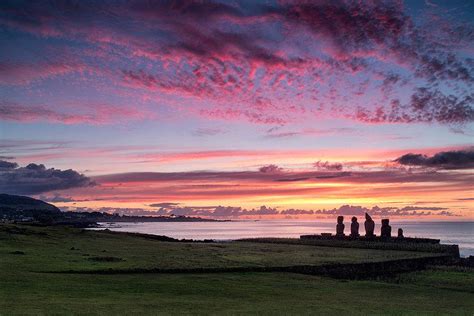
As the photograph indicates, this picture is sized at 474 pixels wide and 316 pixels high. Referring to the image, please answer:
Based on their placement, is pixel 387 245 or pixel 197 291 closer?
pixel 197 291

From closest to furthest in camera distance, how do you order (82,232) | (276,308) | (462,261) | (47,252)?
(276,308) → (47,252) → (462,261) → (82,232)

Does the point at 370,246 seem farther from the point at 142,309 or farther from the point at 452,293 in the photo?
Answer: the point at 142,309

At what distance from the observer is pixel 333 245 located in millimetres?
87562

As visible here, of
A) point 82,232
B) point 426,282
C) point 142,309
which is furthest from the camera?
point 82,232

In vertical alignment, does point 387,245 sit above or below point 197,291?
above

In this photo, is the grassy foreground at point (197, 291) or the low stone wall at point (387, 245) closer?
the grassy foreground at point (197, 291)

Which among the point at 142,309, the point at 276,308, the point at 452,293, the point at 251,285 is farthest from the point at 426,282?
the point at 142,309

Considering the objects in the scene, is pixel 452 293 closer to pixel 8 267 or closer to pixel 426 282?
pixel 426 282

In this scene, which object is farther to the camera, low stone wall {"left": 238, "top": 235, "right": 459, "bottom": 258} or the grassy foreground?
low stone wall {"left": 238, "top": 235, "right": 459, "bottom": 258}

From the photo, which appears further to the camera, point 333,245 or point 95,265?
point 333,245

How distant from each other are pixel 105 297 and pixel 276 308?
32.6 ft

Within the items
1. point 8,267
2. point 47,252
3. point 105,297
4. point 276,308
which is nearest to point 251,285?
point 276,308

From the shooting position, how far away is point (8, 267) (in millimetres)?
37031

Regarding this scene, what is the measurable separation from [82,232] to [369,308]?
63.4m
